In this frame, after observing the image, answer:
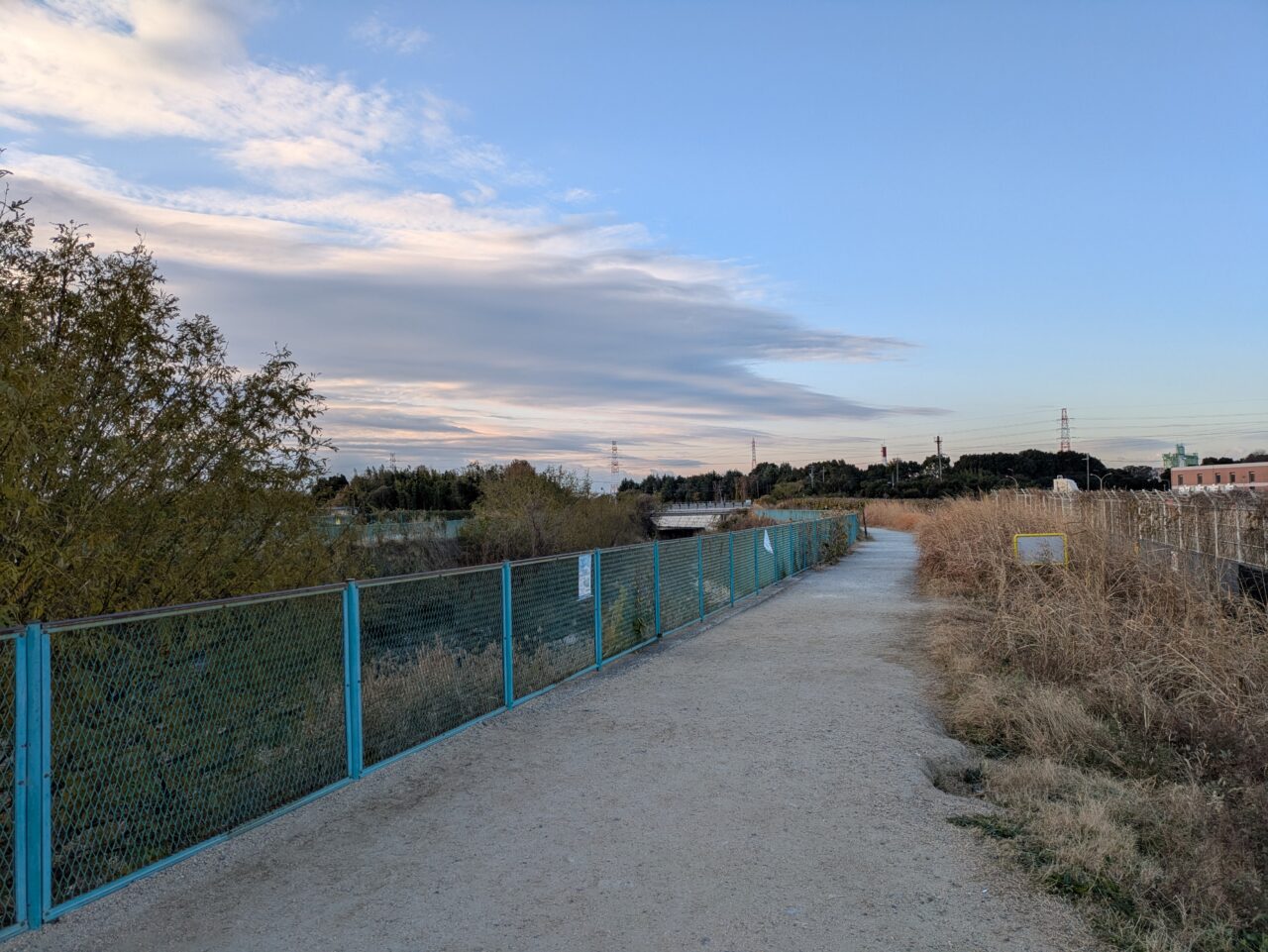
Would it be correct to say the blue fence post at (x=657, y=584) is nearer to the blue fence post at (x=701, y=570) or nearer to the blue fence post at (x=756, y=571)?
the blue fence post at (x=701, y=570)

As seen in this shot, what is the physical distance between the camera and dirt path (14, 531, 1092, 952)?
428 centimetres

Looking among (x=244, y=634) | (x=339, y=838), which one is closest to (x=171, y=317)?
(x=244, y=634)

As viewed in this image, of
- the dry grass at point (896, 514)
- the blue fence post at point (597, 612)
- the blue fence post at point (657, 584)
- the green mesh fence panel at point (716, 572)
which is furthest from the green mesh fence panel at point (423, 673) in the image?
the dry grass at point (896, 514)

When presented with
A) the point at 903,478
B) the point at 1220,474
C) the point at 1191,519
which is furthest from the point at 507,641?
the point at 903,478

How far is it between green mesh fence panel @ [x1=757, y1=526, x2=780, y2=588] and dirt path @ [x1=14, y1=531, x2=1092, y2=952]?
1214cm

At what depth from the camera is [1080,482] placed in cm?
9944

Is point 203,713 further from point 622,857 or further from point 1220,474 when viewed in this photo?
point 1220,474

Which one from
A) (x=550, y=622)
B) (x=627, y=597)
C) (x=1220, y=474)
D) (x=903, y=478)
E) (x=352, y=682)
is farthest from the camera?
(x=903, y=478)

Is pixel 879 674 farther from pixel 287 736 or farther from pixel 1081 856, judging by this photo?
pixel 287 736

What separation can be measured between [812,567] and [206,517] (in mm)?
21825

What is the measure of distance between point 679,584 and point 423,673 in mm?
7130

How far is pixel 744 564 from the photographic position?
19.4 metres

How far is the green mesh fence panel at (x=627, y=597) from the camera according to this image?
12.1 metres

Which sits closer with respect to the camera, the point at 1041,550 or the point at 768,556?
the point at 1041,550
